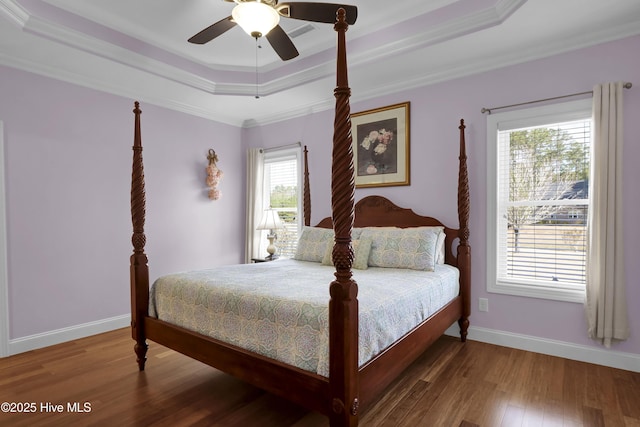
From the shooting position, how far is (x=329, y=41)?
337 cm

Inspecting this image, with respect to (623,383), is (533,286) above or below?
above

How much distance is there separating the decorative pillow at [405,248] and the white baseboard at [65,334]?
280cm

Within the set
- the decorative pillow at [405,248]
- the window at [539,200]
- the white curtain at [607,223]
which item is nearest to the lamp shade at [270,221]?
the decorative pillow at [405,248]

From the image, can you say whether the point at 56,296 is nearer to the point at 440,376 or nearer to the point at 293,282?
the point at 293,282

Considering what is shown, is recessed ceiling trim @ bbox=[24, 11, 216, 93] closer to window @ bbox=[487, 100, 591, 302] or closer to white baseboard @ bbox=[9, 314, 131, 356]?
white baseboard @ bbox=[9, 314, 131, 356]

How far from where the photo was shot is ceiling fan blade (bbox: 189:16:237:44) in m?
2.24

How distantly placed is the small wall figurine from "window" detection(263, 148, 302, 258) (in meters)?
0.69

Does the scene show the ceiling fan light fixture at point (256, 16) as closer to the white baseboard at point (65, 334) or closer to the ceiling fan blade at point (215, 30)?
the ceiling fan blade at point (215, 30)

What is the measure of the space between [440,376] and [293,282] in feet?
4.29

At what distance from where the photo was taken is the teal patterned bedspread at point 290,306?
5.80 ft

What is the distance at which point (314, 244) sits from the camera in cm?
364

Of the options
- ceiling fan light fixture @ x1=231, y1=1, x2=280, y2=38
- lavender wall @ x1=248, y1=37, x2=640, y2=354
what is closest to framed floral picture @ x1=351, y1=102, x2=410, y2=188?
lavender wall @ x1=248, y1=37, x2=640, y2=354

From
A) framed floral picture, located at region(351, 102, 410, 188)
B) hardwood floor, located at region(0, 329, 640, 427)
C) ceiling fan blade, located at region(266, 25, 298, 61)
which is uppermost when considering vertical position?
ceiling fan blade, located at region(266, 25, 298, 61)

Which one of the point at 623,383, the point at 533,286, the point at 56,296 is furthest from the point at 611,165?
the point at 56,296
